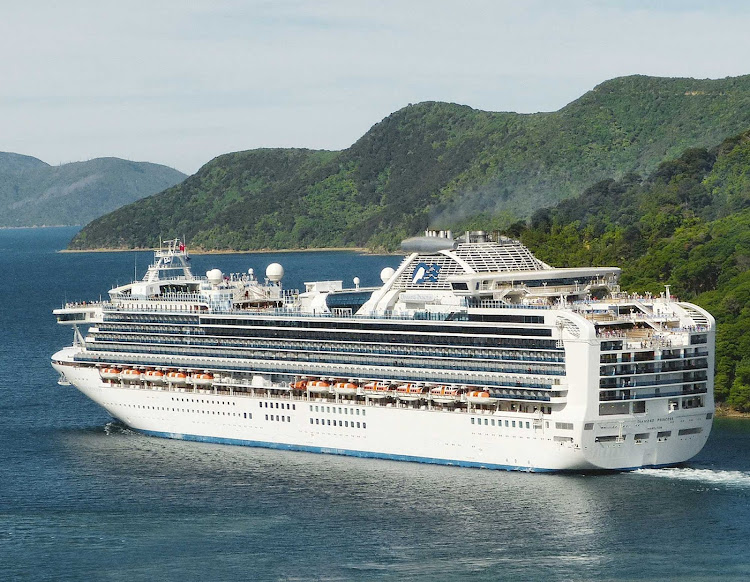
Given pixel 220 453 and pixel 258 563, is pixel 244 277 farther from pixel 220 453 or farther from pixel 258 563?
pixel 258 563

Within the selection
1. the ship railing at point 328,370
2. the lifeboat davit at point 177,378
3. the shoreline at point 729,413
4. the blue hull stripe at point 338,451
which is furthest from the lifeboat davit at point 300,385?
the shoreline at point 729,413

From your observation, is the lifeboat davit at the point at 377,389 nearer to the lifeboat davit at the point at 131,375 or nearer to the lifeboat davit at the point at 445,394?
the lifeboat davit at the point at 445,394

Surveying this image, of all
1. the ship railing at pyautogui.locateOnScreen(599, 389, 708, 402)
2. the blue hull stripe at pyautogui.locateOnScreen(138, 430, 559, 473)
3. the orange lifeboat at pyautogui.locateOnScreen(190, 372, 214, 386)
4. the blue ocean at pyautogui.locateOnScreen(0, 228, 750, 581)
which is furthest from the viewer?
the orange lifeboat at pyautogui.locateOnScreen(190, 372, 214, 386)

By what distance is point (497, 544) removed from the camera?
142ft

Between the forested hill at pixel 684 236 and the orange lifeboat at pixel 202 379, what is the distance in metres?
25.1

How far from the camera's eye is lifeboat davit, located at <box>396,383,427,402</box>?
53625 millimetres

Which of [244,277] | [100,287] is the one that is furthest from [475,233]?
[100,287]

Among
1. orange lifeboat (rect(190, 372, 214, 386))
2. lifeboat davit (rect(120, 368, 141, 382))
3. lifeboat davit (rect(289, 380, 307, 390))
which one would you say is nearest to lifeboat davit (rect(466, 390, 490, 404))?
lifeboat davit (rect(289, 380, 307, 390))

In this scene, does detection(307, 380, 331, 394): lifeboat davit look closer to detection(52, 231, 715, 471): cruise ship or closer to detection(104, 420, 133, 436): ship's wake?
detection(52, 231, 715, 471): cruise ship

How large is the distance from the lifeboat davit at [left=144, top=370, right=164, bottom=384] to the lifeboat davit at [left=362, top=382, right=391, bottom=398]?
10.7 m

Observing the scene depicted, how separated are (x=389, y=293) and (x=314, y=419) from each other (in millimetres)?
6036

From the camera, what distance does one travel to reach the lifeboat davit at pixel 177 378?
6031 cm

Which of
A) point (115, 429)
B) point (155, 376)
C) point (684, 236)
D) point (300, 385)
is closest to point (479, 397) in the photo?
point (300, 385)

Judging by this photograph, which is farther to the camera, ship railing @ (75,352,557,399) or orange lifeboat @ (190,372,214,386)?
orange lifeboat @ (190,372,214,386)
